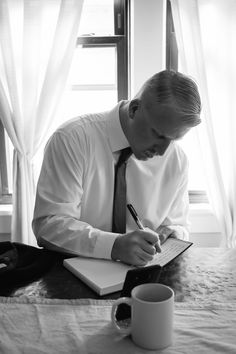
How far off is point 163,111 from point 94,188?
0.45 meters

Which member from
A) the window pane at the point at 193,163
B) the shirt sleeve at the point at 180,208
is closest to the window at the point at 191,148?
the window pane at the point at 193,163

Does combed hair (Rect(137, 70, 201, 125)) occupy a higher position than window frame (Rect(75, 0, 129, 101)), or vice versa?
window frame (Rect(75, 0, 129, 101))

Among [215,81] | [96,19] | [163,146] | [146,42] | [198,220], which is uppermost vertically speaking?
[96,19]

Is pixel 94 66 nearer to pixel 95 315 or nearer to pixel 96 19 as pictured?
pixel 96 19

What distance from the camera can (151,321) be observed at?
0.81 metres

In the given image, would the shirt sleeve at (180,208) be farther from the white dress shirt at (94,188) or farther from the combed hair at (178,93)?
the combed hair at (178,93)

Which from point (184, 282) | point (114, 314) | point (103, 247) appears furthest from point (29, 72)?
point (114, 314)

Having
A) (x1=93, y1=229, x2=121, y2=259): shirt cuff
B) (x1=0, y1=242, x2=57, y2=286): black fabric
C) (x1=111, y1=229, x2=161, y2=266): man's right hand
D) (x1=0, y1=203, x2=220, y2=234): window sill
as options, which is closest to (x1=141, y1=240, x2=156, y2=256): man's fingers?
(x1=111, y1=229, x2=161, y2=266): man's right hand

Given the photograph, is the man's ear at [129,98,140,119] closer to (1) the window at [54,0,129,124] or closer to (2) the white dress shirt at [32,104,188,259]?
(2) the white dress shirt at [32,104,188,259]

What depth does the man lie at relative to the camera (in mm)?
1281

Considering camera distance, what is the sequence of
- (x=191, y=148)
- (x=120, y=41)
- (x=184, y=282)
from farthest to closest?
(x=191, y=148) → (x=120, y=41) → (x=184, y=282)

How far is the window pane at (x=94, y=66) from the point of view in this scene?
276cm

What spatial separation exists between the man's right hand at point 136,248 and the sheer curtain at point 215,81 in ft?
4.98

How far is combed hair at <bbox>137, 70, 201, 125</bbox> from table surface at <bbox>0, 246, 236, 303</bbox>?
481 mm
